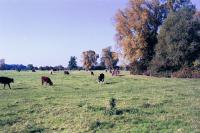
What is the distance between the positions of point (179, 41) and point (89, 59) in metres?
121

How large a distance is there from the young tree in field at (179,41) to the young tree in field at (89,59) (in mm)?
112638

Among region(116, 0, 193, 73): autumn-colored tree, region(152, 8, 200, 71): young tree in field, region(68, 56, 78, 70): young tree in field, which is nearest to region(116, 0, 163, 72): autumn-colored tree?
region(116, 0, 193, 73): autumn-colored tree

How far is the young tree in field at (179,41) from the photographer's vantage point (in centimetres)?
6156

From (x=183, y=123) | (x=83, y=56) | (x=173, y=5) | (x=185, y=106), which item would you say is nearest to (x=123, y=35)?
(x=173, y=5)

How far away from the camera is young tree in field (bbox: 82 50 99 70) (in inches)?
7054

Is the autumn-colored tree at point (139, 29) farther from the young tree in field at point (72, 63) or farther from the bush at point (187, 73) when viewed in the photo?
the young tree in field at point (72, 63)

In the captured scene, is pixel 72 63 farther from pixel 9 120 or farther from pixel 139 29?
pixel 9 120

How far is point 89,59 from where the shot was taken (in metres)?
182

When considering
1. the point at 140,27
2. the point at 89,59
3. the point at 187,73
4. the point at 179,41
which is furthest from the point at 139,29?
the point at 89,59

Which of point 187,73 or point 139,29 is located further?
point 139,29

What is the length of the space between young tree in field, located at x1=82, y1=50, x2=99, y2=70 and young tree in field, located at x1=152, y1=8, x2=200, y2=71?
11264 centimetres

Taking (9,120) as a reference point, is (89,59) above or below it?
above

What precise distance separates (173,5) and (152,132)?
210 ft

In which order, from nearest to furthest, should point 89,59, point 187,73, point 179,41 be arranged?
point 187,73 → point 179,41 → point 89,59
